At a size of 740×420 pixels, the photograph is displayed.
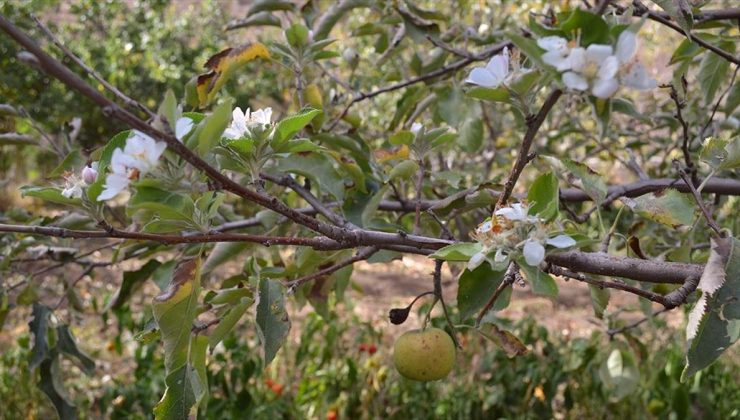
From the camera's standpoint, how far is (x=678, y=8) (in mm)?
654

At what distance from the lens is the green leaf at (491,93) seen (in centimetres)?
57

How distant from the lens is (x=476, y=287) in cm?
74

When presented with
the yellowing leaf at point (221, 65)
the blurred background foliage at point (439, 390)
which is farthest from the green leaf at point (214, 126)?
the blurred background foliage at point (439, 390)

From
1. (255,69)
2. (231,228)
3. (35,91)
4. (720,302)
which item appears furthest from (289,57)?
(35,91)

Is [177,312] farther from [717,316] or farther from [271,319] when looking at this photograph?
[717,316]

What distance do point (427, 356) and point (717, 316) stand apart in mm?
327

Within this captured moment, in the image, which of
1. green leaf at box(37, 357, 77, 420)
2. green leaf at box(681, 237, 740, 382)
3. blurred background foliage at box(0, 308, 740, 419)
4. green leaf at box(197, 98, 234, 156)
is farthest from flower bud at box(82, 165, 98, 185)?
blurred background foliage at box(0, 308, 740, 419)

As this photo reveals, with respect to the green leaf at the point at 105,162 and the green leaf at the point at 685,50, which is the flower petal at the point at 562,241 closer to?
the green leaf at the point at 105,162

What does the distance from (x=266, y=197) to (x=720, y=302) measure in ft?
1.28

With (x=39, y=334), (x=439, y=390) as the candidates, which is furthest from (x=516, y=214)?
(x=439, y=390)

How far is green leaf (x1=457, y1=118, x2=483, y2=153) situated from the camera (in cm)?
140

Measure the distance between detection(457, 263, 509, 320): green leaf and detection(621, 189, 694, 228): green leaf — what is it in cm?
15

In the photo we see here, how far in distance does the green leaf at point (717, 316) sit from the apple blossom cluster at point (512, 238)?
0.12 m

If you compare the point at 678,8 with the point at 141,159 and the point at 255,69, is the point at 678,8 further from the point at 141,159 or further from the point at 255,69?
the point at 255,69
